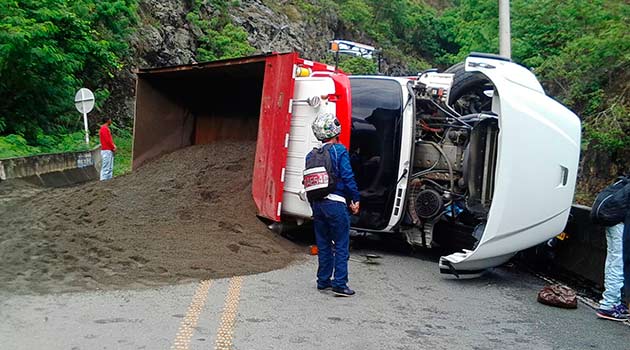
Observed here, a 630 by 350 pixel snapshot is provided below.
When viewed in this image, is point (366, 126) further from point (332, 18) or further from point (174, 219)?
point (332, 18)

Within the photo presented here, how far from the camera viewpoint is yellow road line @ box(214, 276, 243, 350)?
13.1 ft

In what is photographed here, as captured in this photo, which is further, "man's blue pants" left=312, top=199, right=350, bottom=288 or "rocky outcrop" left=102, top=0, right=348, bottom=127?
"rocky outcrop" left=102, top=0, right=348, bottom=127

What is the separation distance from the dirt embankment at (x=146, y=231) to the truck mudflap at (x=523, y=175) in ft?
6.83

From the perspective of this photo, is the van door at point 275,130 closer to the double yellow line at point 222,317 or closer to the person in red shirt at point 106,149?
the double yellow line at point 222,317

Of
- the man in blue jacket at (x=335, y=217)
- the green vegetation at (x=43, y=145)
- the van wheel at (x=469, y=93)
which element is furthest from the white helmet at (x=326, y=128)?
the green vegetation at (x=43, y=145)

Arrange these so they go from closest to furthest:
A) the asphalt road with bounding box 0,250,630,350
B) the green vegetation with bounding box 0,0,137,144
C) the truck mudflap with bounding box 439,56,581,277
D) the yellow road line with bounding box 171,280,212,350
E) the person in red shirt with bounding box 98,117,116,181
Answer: the yellow road line with bounding box 171,280,212,350
the asphalt road with bounding box 0,250,630,350
the truck mudflap with bounding box 439,56,581,277
the green vegetation with bounding box 0,0,137,144
the person in red shirt with bounding box 98,117,116,181

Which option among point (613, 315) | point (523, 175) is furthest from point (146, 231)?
point (613, 315)

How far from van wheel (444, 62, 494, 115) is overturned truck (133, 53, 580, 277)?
1 centimetres

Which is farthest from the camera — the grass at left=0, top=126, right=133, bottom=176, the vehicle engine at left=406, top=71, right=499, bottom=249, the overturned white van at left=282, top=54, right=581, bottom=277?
the grass at left=0, top=126, right=133, bottom=176

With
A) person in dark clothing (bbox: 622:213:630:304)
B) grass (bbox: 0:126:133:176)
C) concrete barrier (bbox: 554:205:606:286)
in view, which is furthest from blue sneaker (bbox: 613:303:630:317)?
grass (bbox: 0:126:133:176)

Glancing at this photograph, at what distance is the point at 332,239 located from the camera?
552 centimetres

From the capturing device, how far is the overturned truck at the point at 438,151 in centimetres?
592

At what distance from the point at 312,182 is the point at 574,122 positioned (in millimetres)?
3166

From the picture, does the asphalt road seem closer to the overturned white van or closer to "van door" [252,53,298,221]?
the overturned white van
